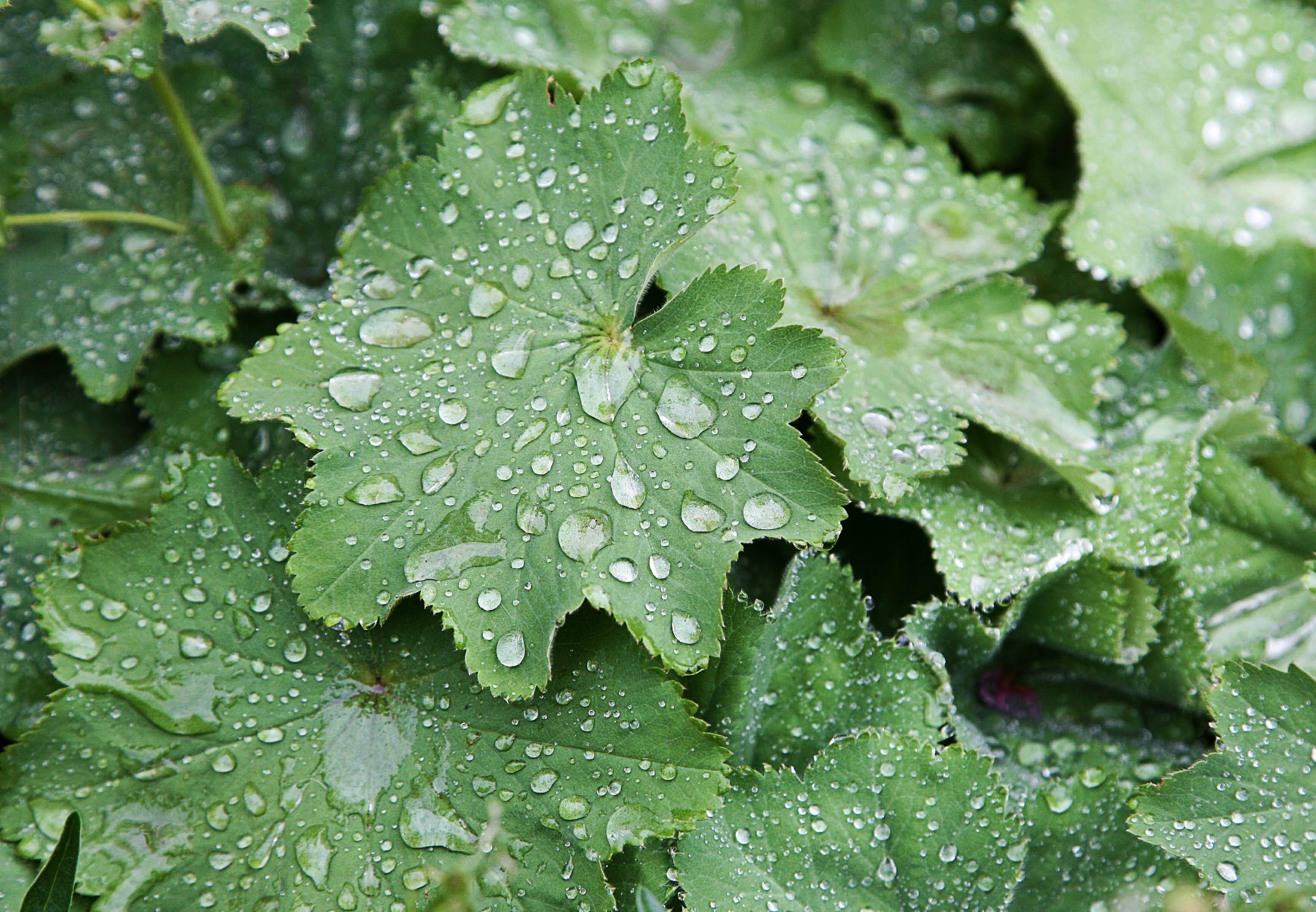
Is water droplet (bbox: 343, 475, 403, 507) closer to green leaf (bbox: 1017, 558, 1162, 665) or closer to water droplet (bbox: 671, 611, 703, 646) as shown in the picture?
water droplet (bbox: 671, 611, 703, 646)

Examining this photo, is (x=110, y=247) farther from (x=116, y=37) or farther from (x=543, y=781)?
(x=543, y=781)

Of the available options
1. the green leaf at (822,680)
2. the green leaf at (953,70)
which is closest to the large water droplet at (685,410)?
the green leaf at (822,680)

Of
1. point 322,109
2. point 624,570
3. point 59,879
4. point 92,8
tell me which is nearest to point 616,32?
point 322,109

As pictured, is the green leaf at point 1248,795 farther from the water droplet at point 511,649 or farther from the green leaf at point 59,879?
the green leaf at point 59,879

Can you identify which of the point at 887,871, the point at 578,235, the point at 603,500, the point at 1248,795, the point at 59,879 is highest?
the point at 578,235

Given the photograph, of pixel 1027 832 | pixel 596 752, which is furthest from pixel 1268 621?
pixel 596 752

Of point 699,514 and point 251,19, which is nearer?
point 699,514

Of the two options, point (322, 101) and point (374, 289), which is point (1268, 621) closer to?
point (374, 289)

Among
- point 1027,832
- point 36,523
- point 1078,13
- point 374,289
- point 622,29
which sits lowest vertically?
point 36,523
